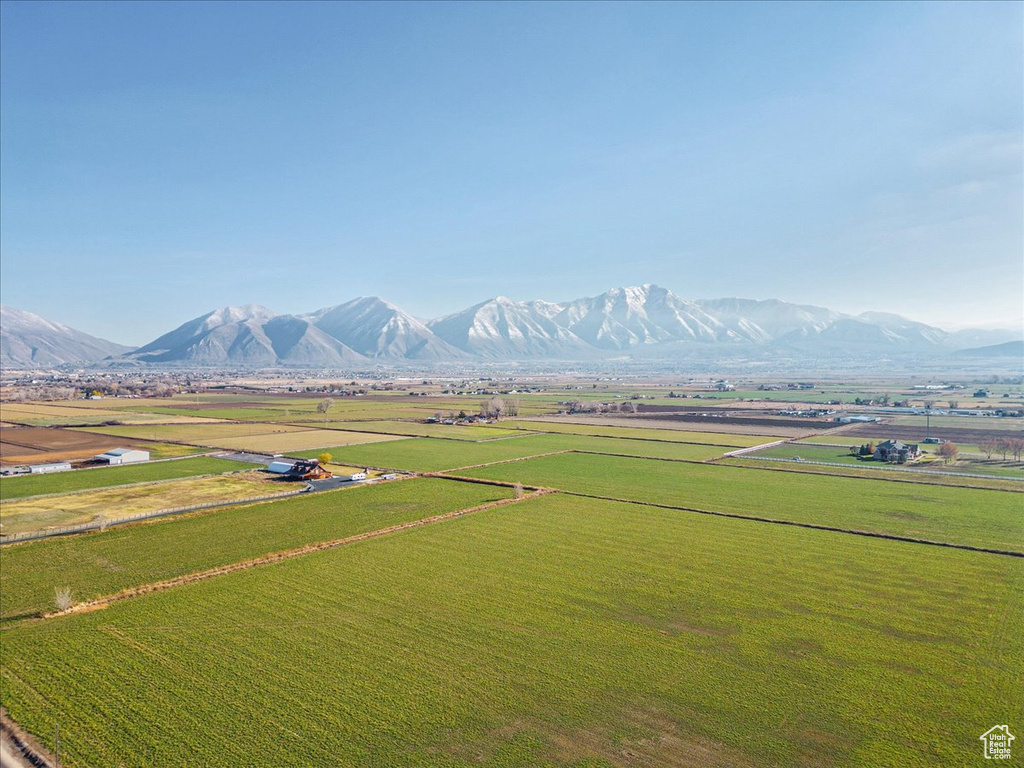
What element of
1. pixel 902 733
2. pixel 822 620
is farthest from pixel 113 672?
pixel 822 620

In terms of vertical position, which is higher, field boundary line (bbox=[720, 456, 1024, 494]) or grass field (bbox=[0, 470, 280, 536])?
grass field (bbox=[0, 470, 280, 536])

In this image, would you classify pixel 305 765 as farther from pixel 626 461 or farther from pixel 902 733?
pixel 626 461

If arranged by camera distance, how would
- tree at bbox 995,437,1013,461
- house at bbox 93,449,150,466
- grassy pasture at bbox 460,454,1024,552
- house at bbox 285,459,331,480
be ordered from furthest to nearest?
tree at bbox 995,437,1013,461 → house at bbox 93,449,150,466 → house at bbox 285,459,331,480 → grassy pasture at bbox 460,454,1024,552

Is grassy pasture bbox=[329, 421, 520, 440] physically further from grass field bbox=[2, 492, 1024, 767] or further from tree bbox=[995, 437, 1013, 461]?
tree bbox=[995, 437, 1013, 461]

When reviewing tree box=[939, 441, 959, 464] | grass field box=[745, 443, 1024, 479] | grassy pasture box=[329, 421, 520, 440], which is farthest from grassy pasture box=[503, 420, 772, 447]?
tree box=[939, 441, 959, 464]

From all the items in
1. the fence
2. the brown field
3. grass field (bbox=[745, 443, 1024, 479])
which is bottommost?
grass field (bbox=[745, 443, 1024, 479])
